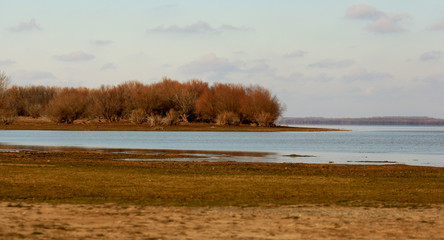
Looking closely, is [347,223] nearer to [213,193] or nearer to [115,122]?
[213,193]

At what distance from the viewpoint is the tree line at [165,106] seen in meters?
110

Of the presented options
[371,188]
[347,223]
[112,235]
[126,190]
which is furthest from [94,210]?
[371,188]

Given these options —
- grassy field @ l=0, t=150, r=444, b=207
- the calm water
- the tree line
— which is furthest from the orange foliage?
grassy field @ l=0, t=150, r=444, b=207

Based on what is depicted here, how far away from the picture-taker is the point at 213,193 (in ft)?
57.0

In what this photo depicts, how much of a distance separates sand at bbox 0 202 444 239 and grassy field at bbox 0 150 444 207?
1230 millimetres

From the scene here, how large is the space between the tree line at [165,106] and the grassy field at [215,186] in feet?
269

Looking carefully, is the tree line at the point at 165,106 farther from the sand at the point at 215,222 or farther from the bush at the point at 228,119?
the sand at the point at 215,222

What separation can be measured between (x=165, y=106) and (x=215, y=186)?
96936 mm

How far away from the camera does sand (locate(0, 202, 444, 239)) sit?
35.3 feet

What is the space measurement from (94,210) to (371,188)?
33.3 ft

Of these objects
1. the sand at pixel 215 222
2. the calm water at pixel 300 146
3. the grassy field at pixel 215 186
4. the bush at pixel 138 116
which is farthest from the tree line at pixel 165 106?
the sand at pixel 215 222

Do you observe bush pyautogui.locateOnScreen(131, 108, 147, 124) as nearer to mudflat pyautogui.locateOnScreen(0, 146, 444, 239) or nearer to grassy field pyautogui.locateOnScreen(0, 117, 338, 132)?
grassy field pyautogui.locateOnScreen(0, 117, 338, 132)

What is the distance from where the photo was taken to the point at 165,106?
4545 inches

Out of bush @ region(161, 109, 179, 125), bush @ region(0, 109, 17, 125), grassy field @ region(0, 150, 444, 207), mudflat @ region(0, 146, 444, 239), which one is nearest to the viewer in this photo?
mudflat @ region(0, 146, 444, 239)
